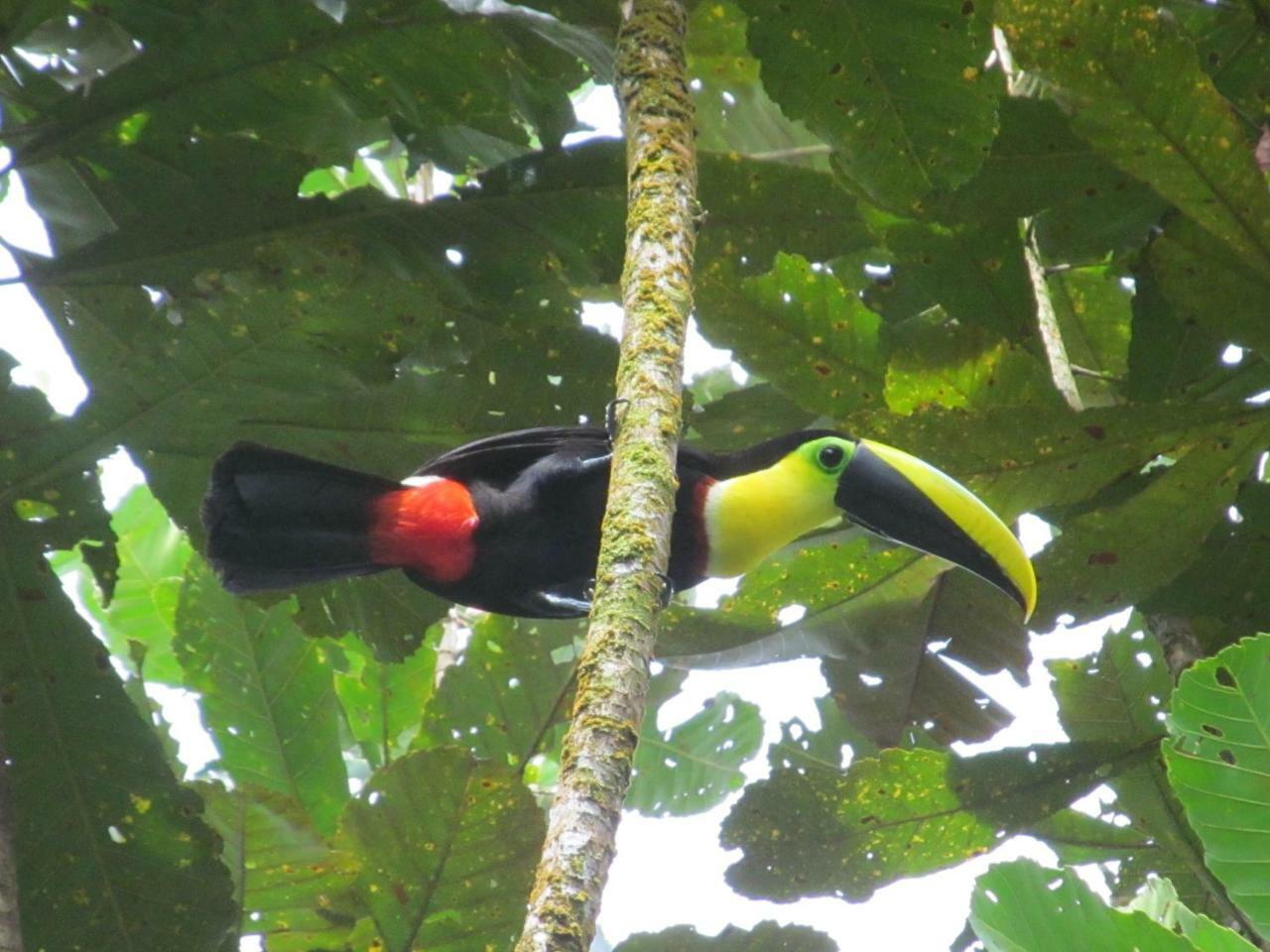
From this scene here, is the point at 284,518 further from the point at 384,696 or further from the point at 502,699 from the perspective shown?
the point at 384,696

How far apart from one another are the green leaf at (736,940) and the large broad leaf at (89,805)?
2.33 feet

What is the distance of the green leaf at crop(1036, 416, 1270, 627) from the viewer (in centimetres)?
241

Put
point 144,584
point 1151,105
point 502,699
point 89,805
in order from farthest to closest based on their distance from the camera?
point 144,584
point 502,699
point 89,805
point 1151,105

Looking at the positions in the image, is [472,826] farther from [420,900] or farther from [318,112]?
[318,112]

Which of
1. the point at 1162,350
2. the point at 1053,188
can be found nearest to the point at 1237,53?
the point at 1053,188

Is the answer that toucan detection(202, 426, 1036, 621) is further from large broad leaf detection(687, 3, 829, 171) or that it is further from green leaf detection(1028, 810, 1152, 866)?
large broad leaf detection(687, 3, 829, 171)

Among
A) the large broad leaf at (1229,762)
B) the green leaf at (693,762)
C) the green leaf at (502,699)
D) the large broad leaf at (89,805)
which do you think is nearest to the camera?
the large broad leaf at (1229,762)

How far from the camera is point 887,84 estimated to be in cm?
247

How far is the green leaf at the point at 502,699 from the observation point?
3154 millimetres

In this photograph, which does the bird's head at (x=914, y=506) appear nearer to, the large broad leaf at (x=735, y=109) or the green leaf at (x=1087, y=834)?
the green leaf at (x=1087, y=834)

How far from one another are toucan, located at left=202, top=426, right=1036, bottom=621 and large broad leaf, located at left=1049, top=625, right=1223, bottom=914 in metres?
0.22

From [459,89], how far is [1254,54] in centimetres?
139

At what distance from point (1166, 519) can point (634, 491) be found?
1.08m

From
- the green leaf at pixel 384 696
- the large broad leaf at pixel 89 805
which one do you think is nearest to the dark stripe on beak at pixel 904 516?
the green leaf at pixel 384 696
